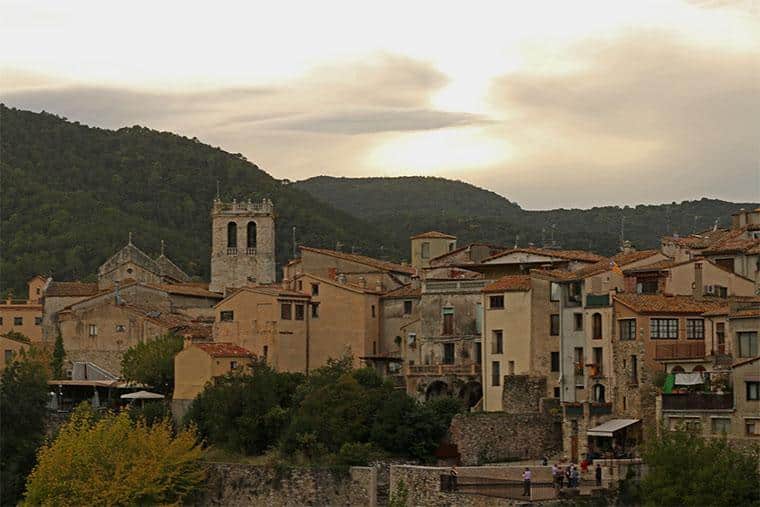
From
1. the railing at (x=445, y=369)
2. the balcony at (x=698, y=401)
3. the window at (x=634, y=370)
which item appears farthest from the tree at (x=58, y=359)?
the balcony at (x=698, y=401)

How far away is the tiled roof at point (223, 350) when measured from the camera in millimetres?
71675

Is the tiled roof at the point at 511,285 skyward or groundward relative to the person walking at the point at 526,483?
skyward

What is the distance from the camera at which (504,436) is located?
202 feet

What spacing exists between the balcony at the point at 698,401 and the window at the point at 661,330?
361cm

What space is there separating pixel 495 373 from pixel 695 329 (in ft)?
31.5

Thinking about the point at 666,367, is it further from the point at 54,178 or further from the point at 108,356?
the point at 54,178

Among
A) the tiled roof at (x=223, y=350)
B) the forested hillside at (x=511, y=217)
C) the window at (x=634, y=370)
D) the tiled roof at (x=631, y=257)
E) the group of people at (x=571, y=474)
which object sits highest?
the forested hillside at (x=511, y=217)

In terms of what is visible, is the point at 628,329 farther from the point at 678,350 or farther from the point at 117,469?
the point at 117,469

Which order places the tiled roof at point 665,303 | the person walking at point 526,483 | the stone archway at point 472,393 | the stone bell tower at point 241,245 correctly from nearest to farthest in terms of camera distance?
1. the person walking at point 526,483
2. the tiled roof at point 665,303
3. the stone archway at point 472,393
4. the stone bell tower at point 241,245

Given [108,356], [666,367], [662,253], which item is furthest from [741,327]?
[108,356]

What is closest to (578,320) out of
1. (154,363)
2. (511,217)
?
(154,363)

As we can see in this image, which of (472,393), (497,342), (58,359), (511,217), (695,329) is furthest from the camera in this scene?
(511,217)

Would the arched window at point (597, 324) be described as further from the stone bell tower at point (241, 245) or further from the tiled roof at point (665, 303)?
the stone bell tower at point (241, 245)

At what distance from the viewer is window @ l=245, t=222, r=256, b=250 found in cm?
10253
